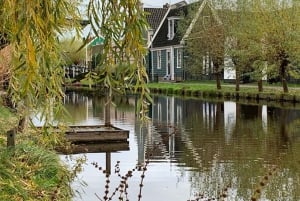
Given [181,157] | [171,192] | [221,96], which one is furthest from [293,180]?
[221,96]

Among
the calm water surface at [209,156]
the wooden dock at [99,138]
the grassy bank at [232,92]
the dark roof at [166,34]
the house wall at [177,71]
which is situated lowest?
the calm water surface at [209,156]

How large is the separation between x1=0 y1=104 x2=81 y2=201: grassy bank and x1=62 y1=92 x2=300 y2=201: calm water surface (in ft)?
1.94

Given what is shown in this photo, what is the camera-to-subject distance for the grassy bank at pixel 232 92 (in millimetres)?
29891

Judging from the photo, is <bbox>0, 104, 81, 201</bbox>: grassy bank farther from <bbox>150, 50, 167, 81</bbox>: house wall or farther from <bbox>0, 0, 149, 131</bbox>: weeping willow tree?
<bbox>150, 50, 167, 81</bbox>: house wall

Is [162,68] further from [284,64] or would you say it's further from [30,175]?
[30,175]

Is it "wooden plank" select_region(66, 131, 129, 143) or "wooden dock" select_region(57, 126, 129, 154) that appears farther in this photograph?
"wooden plank" select_region(66, 131, 129, 143)

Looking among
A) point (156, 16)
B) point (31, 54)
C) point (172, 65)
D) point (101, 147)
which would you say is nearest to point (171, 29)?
point (172, 65)

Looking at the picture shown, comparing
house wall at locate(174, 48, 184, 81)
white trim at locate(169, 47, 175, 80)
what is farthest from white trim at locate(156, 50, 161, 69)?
house wall at locate(174, 48, 184, 81)

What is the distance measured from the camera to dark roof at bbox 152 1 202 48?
45.2 meters

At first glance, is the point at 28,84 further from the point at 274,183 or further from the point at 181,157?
the point at 181,157

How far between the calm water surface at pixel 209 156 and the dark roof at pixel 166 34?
20099mm

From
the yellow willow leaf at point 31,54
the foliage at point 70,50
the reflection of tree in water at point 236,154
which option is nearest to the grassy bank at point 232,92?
the reflection of tree in water at point 236,154

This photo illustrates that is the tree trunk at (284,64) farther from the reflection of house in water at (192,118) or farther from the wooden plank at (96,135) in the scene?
the wooden plank at (96,135)

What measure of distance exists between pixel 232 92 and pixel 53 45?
31.5 m
